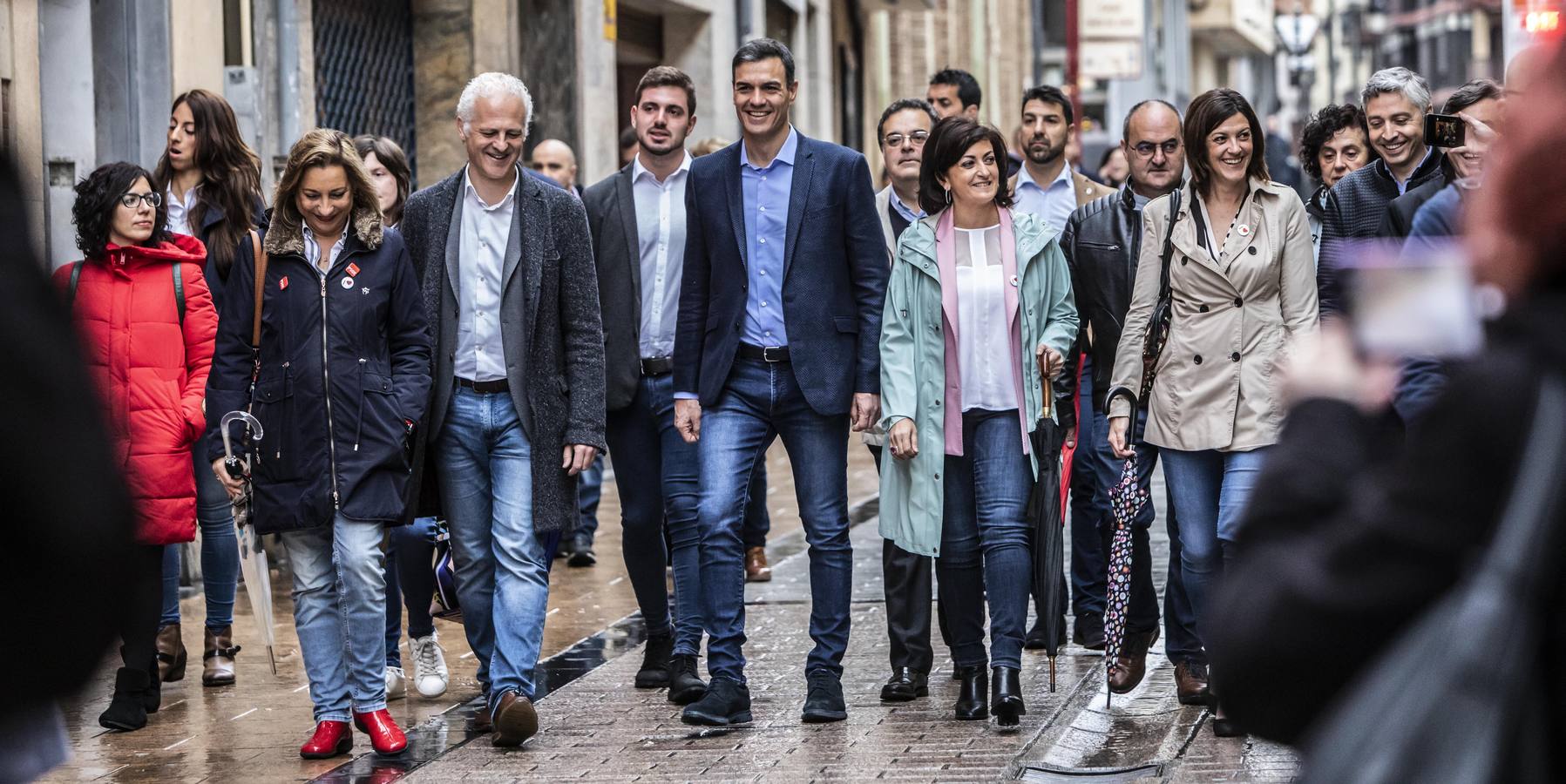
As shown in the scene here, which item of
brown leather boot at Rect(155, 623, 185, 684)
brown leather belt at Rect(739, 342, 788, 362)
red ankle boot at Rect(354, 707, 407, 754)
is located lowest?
red ankle boot at Rect(354, 707, 407, 754)

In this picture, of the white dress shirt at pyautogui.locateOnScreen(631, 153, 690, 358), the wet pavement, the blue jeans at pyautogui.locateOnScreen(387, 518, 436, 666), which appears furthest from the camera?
the white dress shirt at pyautogui.locateOnScreen(631, 153, 690, 358)

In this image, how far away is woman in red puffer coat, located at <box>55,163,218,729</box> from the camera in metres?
7.13

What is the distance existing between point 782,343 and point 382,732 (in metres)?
1.74

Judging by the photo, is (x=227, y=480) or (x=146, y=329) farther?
(x=146, y=329)

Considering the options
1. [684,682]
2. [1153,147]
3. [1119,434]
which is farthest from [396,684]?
[1153,147]

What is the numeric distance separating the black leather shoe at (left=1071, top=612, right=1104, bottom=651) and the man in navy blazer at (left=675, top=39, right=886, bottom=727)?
1.44 m

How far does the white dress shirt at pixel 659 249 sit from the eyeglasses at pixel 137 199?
64.1 inches

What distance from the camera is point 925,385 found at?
22.4 feet

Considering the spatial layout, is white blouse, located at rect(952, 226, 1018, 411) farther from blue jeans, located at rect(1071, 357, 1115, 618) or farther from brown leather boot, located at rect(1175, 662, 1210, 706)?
blue jeans, located at rect(1071, 357, 1115, 618)

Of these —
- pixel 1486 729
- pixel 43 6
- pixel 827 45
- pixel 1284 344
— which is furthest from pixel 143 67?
pixel 827 45

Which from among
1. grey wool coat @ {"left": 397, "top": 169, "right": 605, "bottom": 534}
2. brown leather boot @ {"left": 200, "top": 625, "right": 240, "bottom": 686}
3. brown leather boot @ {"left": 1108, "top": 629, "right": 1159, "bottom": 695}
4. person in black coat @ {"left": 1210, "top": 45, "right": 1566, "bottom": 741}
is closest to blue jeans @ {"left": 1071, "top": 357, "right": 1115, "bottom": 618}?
brown leather boot @ {"left": 1108, "top": 629, "right": 1159, "bottom": 695}

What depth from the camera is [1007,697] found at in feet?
21.2

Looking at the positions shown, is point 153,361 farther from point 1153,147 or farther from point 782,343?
point 1153,147

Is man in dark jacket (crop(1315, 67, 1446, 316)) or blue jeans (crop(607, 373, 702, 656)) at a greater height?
man in dark jacket (crop(1315, 67, 1446, 316))
